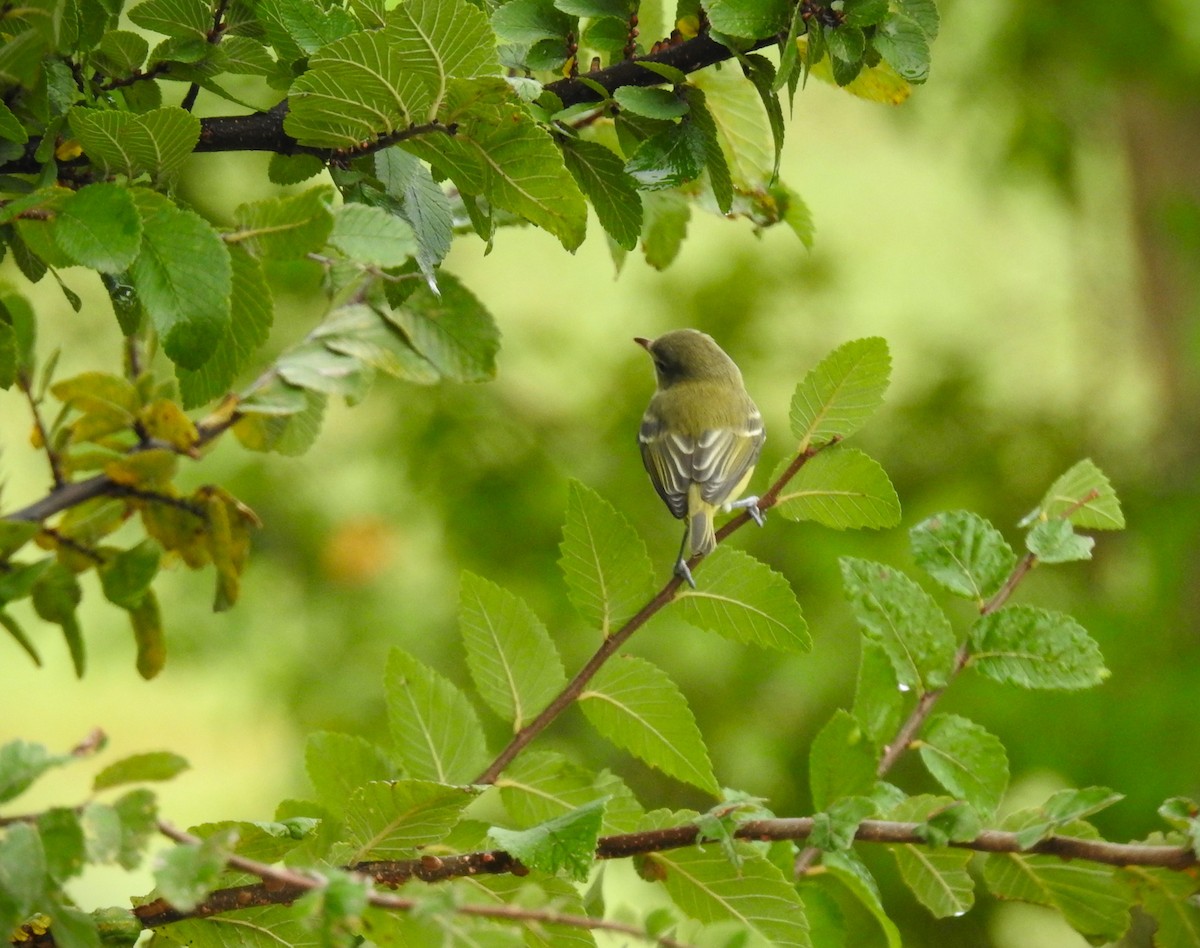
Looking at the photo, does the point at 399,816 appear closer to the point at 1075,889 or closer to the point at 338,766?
the point at 338,766

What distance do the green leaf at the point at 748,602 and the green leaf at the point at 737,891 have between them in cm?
15

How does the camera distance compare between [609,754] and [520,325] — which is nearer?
[609,754]

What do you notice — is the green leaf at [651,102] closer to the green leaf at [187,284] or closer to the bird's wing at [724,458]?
the green leaf at [187,284]

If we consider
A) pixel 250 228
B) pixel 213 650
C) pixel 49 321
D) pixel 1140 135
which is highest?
pixel 250 228

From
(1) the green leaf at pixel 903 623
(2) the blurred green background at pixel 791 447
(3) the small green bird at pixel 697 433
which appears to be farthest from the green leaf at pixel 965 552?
(2) the blurred green background at pixel 791 447

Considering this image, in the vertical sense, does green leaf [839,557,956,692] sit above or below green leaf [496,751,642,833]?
above

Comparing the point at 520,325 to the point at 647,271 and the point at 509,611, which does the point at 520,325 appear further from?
the point at 509,611

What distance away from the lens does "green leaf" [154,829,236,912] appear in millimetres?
656

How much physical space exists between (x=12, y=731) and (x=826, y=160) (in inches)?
183

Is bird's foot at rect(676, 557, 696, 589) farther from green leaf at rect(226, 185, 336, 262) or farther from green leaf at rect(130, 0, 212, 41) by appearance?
green leaf at rect(130, 0, 212, 41)

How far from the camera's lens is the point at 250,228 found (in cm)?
91

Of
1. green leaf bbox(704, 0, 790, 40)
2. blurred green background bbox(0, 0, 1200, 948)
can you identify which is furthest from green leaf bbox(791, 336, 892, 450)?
blurred green background bbox(0, 0, 1200, 948)

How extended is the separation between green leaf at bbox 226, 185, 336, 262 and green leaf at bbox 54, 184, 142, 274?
0.32 feet

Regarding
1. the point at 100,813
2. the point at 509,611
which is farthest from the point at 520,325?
the point at 100,813
